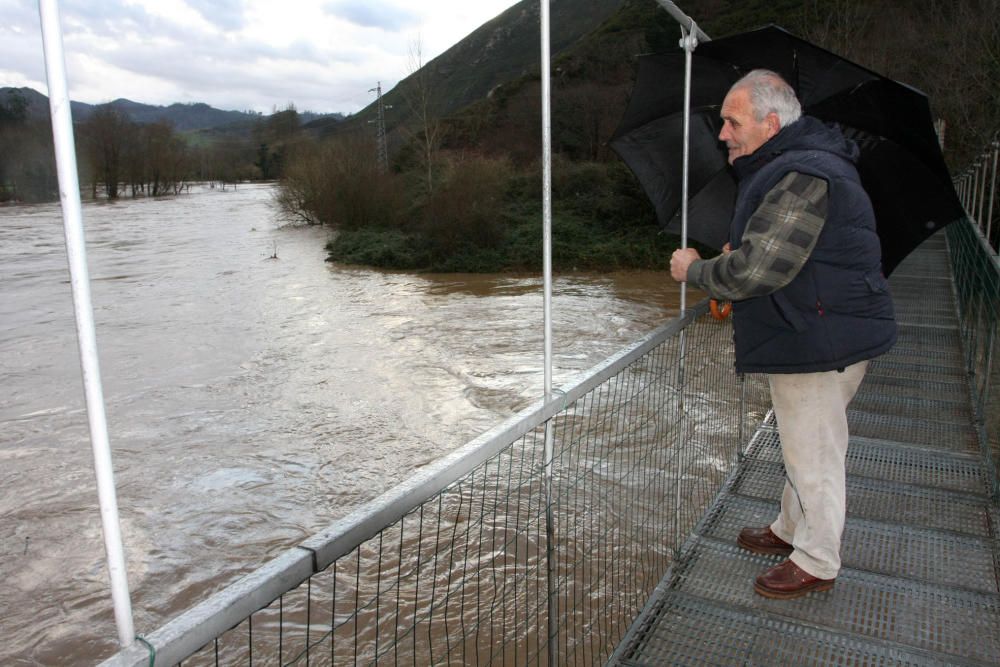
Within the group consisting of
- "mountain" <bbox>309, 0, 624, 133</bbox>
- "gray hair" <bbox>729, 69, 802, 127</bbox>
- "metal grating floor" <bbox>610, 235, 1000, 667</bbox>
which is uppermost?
"mountain" <bbox>309, 0, 624, 133</bbox>

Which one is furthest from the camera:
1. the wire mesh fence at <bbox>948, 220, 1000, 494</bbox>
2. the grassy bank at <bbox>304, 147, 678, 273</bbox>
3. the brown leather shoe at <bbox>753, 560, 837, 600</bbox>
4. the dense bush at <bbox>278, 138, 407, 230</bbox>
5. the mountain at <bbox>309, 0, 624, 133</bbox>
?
the mountain at <bbox>309, 0, 624, 133</bbox>

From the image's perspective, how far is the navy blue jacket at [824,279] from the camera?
2295 millimetres

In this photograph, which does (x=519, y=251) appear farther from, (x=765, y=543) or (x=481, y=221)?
(x=765, y=543)

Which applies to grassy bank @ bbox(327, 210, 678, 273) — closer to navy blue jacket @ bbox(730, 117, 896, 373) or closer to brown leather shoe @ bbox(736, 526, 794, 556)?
brown leather shoe @ bbox(736, 526, 794, 556)

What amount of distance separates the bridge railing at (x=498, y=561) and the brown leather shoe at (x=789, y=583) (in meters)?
0.53

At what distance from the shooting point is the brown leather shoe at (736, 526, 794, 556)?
3.17 meters

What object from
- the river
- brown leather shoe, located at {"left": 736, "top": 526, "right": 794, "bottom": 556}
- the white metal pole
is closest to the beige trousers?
brown leather shoe, located at {"left": 736, "top": 526, "right": 794, "bottom": 556}

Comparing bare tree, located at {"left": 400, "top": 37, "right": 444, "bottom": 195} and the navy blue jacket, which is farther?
bare tree, located at {"left": 400, "top": 37, "right": 444, "bottom": 195}

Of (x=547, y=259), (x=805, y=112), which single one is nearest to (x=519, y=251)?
(x=805, y=112)

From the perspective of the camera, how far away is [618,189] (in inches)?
955

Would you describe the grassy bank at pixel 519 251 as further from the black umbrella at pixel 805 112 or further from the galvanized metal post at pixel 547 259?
the galvanized metal post at pixel 547 259

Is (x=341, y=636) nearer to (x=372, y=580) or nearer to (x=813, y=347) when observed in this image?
(x=372, y=580)

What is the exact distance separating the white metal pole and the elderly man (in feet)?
5.67

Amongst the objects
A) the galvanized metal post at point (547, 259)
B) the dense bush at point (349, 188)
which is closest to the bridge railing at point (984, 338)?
the galvanized metal post at point (547, 259)
